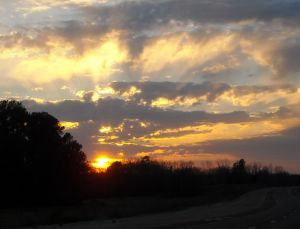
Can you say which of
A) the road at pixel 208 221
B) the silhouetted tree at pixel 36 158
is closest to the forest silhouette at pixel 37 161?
the silhouetted tree at pixel 36 158

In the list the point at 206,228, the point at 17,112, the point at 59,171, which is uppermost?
the point at 17,112

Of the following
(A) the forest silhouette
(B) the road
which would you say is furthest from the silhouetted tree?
(B) the road

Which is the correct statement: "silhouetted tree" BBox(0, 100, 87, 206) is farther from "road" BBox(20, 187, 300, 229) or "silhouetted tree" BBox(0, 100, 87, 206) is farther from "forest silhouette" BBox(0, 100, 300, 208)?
"road" BBox(20, 187, 300, 229)

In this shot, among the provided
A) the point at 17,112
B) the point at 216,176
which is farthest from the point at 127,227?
the point at 216,176

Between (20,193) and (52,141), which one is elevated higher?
(52,141)

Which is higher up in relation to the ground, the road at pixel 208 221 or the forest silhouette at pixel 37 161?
the forest silhouette at pixel 37 161

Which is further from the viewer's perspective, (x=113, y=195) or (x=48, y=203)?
(x=113, y=195)

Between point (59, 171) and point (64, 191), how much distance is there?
2.67m

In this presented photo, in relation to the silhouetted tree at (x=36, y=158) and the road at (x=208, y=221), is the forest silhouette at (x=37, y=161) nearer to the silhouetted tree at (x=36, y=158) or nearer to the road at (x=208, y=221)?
the silhouetted tree at (x=36, y=158)

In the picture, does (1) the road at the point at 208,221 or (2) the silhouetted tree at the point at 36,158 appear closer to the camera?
(1) the road at the point at 208,221

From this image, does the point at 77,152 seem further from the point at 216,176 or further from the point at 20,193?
the point at 216,176

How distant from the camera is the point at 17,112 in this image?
3091 inches

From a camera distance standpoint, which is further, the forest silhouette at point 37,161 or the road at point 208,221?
the forest silhouette at point 37,161

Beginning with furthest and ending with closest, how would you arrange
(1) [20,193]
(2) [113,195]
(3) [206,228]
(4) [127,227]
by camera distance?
(2) [113,195] → (1) [20,193] → (4) [127,227] → (3) [206,228]
